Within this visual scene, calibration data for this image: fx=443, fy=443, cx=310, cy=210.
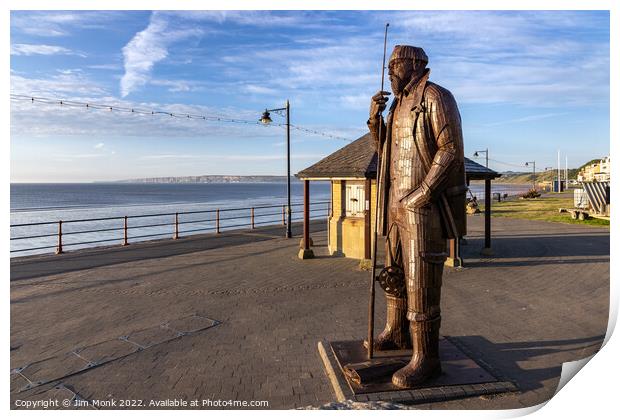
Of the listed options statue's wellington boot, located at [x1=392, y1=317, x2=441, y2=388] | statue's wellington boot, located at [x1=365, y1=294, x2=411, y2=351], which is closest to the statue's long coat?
statue's wellington boot, located at [x1=392, y1=317, x2=441, y2=388]

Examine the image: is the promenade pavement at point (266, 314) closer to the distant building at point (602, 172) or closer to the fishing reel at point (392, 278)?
the fishing reel at point (392, 278)

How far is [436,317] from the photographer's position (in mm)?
4199

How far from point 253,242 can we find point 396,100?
36.2 ft

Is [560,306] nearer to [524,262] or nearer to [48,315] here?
[524,262]

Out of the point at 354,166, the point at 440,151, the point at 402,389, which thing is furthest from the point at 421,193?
the point at 354,166

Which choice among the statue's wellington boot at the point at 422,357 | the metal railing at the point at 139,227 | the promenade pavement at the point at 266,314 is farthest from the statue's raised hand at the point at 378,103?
the metal railing at the point at 139,227

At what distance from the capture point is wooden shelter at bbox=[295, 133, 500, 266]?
10492 mm

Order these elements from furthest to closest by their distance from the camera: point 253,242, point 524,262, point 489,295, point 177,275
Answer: point 253,242 < point 524,262 < point 177,275 < point 489,295

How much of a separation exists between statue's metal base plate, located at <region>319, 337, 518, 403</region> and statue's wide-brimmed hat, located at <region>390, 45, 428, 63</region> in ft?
9.74

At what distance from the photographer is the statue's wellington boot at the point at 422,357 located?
13.4ft

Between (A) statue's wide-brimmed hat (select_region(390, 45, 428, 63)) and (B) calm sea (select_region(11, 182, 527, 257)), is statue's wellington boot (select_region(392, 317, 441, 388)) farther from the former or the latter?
(B) calm sea (select_region(11, 182, 527, 257))

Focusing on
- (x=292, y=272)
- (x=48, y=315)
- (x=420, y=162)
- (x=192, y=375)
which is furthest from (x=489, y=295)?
(x=48, y=315)

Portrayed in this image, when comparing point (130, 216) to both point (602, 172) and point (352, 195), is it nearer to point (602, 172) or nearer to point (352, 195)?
point (352, 195)

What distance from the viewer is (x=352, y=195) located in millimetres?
11375
